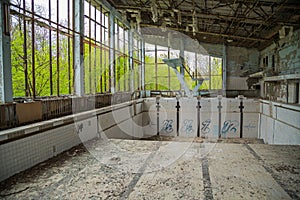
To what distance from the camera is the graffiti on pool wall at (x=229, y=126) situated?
10.4 meters

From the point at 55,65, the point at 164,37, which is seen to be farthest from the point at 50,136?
the point at 164,37

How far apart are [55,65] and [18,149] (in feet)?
8.34

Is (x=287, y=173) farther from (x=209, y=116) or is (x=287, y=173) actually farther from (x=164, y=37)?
(x=164, y=37)

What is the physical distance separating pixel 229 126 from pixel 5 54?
917cm

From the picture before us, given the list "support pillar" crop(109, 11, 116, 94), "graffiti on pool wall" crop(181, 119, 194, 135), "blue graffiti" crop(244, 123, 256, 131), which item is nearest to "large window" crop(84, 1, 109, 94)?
"support pillar" crop(109, 11, 116, 94)

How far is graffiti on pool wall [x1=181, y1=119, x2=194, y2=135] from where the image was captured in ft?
35.0

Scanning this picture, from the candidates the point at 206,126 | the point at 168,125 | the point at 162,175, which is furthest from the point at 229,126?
the point at 162,175

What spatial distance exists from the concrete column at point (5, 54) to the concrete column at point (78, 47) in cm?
234

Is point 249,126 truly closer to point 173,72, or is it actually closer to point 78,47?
point 173,72

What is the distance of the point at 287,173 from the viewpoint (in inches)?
132

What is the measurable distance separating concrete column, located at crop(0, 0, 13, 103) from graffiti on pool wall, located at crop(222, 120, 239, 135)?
8.94 meters

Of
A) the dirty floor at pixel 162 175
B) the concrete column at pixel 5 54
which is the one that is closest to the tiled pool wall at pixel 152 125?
the dirty floor at pixel 162 175

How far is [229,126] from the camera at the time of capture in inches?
409

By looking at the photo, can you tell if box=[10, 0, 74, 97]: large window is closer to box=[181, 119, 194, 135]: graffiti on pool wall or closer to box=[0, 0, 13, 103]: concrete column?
box=[0, 0, 13, 103]: concrete column
